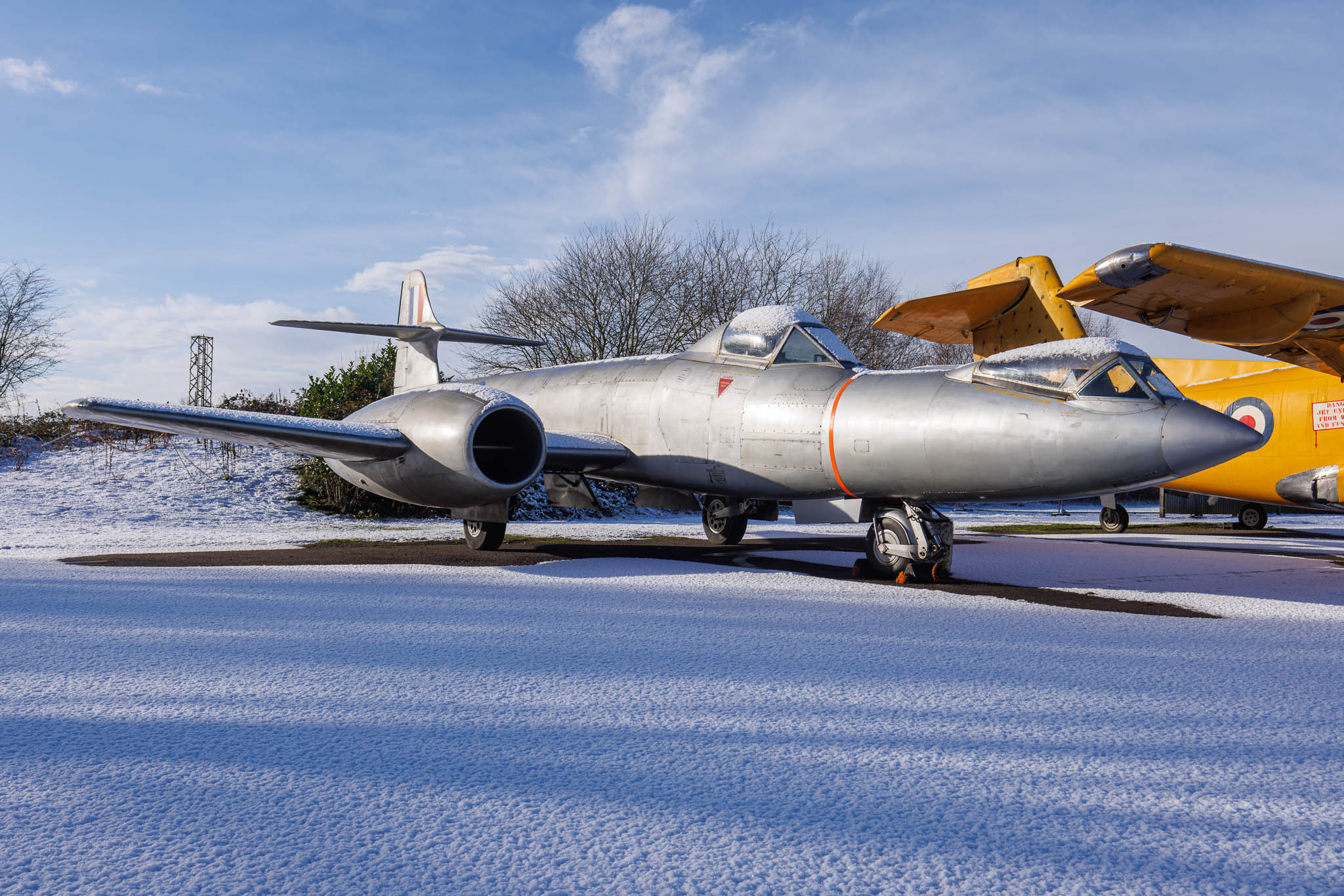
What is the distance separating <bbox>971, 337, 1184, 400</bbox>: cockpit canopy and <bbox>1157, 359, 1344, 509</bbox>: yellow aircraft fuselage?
822 centimetres

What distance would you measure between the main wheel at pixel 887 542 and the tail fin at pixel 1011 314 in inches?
137

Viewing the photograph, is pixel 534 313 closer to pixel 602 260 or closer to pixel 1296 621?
pixel 602 260

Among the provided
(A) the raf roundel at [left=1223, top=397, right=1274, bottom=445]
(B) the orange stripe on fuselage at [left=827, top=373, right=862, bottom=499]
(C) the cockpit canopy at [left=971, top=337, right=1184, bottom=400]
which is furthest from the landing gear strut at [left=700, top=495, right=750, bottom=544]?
(A) the raf roundel at [left=1223, top=397, right=1274, bottom=445]

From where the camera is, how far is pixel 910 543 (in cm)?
682

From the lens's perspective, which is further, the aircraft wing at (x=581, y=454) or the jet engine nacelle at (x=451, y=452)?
the aircraft wing at (x=581, y=454)

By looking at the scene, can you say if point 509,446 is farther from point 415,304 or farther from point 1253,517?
point 1253,517

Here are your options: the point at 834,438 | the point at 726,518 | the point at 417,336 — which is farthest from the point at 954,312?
the point at 417,336

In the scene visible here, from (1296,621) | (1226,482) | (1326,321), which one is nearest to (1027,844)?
(1296,621)

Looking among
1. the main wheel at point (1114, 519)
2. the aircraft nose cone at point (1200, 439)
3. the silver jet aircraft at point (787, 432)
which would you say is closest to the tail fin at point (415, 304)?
the silver jet aircraft at point (787, 432)

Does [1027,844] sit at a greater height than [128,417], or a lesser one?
lesser

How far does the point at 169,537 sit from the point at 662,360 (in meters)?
6.84

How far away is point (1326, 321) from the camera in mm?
7578

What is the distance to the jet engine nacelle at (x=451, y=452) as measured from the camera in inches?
294

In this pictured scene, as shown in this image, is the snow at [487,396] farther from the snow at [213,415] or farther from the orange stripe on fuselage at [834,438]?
the orange stripe on fuselage at [834,438]
